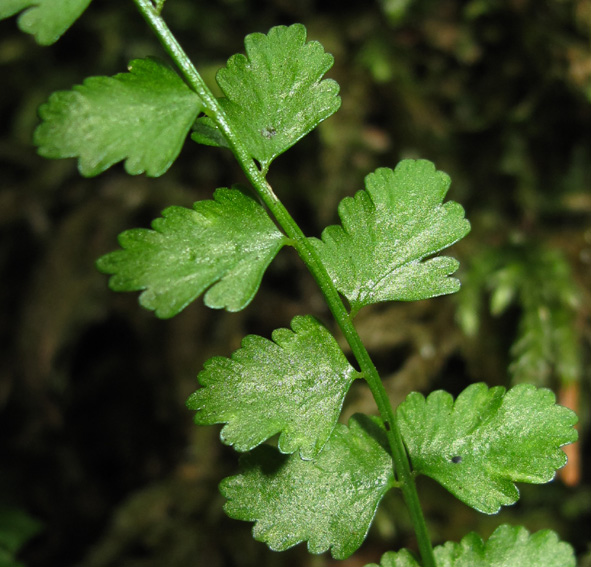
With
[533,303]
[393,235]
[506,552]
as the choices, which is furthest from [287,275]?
[506,552]

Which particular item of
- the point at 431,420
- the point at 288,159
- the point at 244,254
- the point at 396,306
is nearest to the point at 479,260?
the point at 396,306

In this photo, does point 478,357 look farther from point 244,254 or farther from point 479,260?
point 244,254

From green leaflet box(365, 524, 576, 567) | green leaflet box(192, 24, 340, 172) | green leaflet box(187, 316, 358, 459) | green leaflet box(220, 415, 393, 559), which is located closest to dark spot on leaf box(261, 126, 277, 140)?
green leaflet box(192, 24, 340, 172)

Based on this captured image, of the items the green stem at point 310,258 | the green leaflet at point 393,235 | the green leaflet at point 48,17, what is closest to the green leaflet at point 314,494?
the green stem at point 310,258

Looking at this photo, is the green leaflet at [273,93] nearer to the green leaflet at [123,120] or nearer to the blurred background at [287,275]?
the green leaflet at [123,120]

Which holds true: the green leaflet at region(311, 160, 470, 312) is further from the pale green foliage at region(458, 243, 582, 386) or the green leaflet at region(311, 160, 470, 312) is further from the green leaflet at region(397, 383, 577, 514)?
the pale green foliage at region(458, 243, 582, 386)

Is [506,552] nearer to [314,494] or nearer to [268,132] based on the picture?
[314,494]
